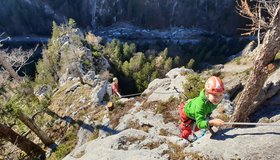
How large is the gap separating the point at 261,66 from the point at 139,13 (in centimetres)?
13519

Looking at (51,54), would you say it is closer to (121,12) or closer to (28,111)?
(28,111)

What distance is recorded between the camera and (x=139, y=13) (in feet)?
466

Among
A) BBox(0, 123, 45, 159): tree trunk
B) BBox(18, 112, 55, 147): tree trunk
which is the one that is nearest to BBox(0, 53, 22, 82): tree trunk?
BBox(18, 112, 55, 147): tree trunk

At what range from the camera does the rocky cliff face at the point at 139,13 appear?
139625 millimetres

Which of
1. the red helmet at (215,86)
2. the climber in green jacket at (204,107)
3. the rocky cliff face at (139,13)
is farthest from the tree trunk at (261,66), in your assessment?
the rocky cliff face at (139,13)

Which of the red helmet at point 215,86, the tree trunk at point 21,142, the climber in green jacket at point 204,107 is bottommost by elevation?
the tree trunk at point 21,142

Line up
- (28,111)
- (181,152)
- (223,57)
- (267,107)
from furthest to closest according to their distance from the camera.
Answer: (223,57)
(28,111)
(267,107)
(181,152)

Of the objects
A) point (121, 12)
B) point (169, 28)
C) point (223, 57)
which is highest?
point (121, 12)

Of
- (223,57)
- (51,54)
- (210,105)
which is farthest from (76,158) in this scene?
(223,57)

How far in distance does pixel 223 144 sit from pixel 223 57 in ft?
368

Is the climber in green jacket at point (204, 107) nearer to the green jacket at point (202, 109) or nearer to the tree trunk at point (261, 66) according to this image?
the green jacket at point (202, 109)

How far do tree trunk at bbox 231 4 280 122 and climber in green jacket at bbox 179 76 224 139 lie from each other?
2261mm

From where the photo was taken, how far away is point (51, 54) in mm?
73188

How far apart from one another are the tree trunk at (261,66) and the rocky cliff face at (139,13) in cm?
13412
